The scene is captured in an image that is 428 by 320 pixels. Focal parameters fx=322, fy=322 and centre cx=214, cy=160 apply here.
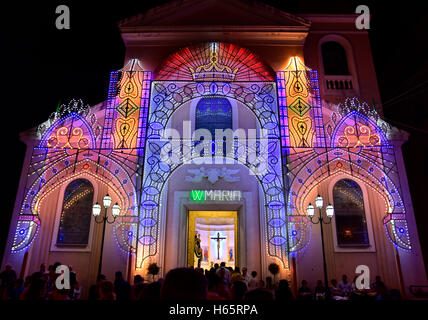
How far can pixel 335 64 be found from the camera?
16.4 m

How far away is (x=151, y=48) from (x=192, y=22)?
7.41 ft

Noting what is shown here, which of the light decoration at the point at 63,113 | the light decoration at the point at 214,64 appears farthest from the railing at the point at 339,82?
the light decoration at the point at 63,113

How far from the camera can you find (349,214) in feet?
42.4

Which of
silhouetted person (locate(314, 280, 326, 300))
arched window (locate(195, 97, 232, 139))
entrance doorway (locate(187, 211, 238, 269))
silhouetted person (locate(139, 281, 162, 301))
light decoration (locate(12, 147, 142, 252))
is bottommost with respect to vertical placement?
silhouetted person (locate(314, 280, 326, 300))

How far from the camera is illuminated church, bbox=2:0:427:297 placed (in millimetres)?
11750

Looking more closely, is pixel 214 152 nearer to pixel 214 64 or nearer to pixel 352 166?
pixel 214 64

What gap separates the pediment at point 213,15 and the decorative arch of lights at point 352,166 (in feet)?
17.0

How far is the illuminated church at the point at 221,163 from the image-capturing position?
38.5 ft

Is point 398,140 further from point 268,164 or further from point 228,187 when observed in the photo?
point 228,187

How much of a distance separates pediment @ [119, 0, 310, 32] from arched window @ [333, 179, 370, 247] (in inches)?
296

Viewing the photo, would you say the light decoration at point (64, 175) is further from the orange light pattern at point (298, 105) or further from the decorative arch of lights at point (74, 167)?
the orange light pattern at point (298, 105)

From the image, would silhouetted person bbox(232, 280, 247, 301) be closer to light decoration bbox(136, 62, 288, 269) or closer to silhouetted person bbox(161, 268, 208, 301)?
silhouetted person bbox(161, 268, 208, 301)

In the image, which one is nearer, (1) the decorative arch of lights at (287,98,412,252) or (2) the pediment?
(1) the decorative arch of lights at (287,98,412,252)

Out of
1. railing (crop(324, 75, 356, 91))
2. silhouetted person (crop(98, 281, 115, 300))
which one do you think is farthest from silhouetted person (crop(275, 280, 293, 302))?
railing (crop(324, 75, 356, 91))
